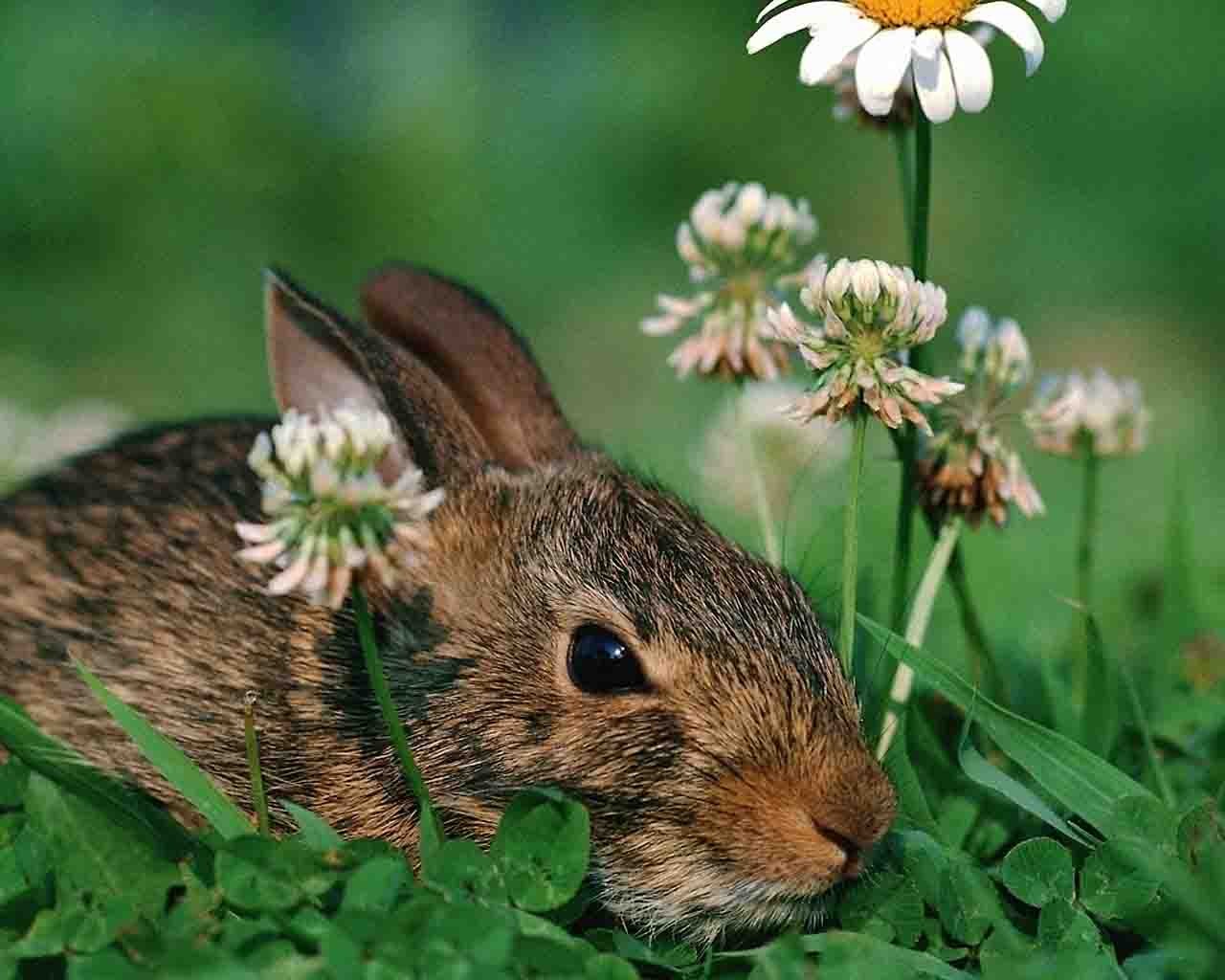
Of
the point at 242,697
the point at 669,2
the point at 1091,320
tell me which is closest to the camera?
the point at 242,697

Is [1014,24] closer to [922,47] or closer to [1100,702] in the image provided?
[922,47]

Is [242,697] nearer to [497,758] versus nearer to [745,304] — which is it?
[497,758]

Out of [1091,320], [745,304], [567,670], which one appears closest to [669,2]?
[1091,320]

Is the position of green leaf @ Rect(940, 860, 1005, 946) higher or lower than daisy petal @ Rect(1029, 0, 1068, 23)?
lower

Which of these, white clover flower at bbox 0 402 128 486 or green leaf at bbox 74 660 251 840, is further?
white clover flower at bbox 0 402 128 486

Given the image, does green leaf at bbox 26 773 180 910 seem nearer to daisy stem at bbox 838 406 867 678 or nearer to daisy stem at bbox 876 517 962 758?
daisy stem at bbox 838 406 867 678

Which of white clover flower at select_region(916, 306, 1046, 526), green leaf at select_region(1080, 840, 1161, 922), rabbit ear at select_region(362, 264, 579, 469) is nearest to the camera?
green leaf at select_region(1080, 840, 1161, 922)

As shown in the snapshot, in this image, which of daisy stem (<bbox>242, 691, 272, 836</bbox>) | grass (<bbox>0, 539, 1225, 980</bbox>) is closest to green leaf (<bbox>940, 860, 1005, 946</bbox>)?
grass (<bbox>0, 539, 1225, 980</bbox>)

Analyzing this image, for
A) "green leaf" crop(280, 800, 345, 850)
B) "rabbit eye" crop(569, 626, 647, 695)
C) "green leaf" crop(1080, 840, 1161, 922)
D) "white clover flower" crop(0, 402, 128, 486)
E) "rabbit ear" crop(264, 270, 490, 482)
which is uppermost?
"rabbit ear" crop(264, 270, 490, 482)
